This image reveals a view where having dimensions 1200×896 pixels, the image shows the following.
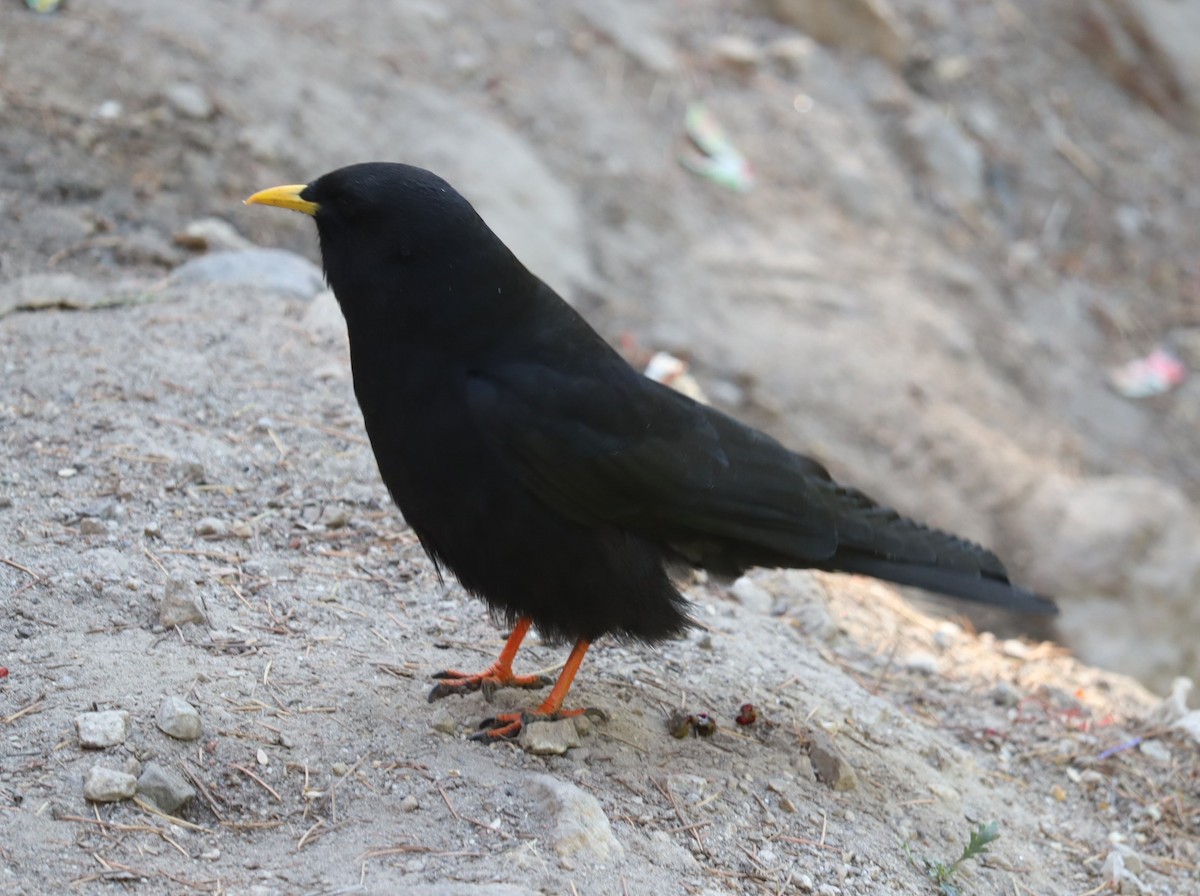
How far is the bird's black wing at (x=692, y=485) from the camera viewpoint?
11.1ft

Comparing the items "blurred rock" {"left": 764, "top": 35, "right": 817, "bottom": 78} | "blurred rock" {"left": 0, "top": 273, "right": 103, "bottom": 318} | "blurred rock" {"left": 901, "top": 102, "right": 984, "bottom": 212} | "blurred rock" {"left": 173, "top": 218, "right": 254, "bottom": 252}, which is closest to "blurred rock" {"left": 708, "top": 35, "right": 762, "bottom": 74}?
"blurred rock" {"left": 764, "top": 35, "right": 817, "bottom": 78}

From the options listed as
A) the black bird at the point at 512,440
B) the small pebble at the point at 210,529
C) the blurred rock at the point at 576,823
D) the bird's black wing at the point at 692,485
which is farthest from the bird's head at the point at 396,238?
the blurred rock at the point at 576,823

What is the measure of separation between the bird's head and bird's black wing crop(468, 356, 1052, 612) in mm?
313

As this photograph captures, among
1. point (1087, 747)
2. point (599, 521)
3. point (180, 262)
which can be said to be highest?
point (599, 521)

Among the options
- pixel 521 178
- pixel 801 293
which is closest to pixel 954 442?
pixel 801 293

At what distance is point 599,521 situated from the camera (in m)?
3.52

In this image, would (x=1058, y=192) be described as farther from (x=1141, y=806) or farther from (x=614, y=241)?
(x=1141, y=806)

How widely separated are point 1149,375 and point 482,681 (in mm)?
7719

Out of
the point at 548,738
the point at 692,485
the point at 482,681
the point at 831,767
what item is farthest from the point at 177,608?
the point at 831,767

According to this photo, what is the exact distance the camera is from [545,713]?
3.54 meters

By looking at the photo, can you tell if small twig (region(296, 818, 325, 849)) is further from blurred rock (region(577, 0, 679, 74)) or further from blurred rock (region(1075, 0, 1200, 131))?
blurred rock (region(1075, 0, 1200, 131))

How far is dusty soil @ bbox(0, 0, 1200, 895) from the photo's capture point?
9.76 feet

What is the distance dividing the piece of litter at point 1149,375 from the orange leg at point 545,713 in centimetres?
720

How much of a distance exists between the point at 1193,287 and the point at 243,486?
8984mm
